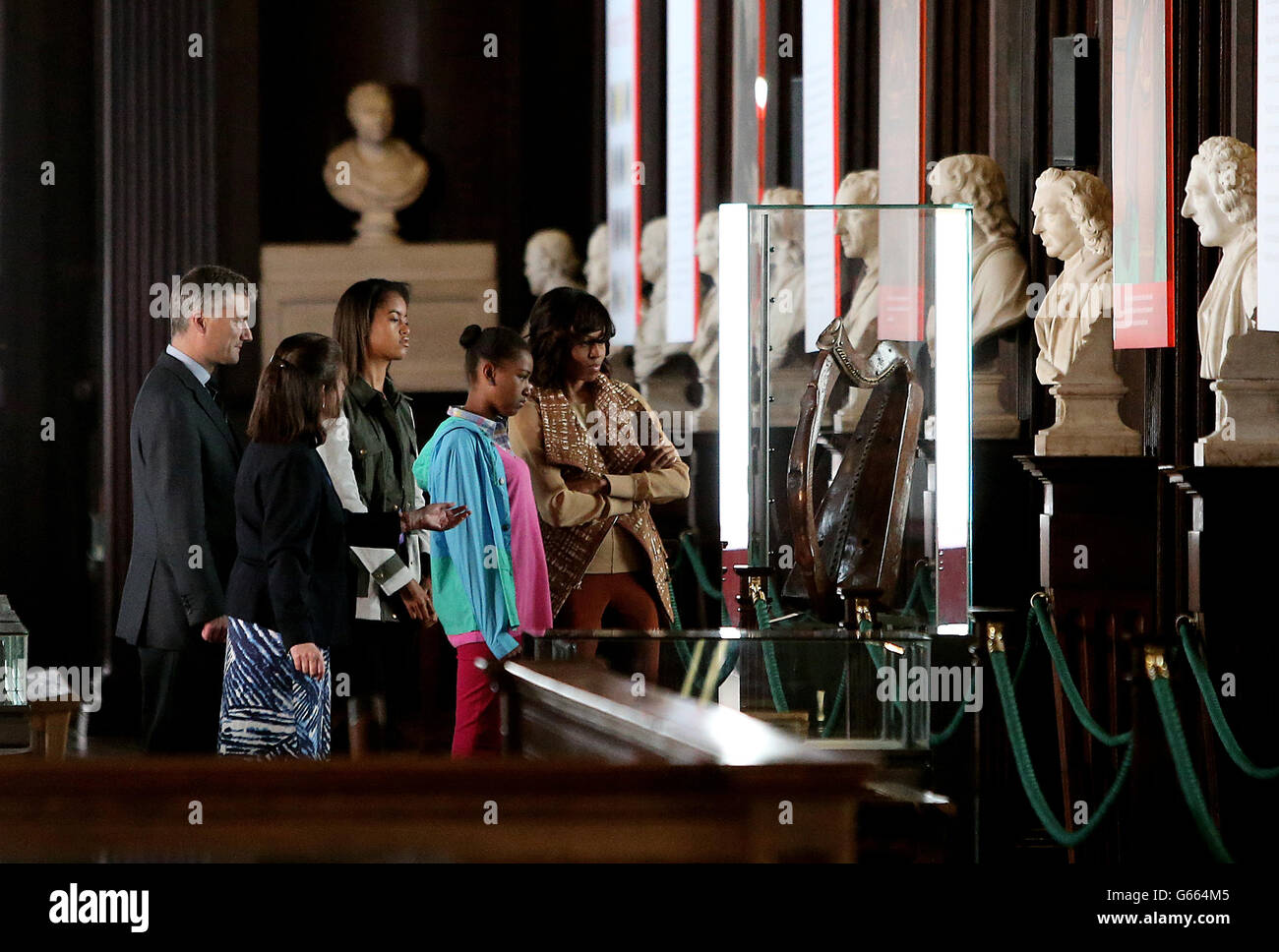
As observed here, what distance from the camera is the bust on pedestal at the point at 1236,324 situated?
4.43 meters

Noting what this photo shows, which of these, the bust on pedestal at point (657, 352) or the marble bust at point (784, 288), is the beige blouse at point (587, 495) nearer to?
the marble bust at point (784, 288)

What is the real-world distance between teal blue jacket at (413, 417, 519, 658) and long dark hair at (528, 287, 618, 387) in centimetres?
65

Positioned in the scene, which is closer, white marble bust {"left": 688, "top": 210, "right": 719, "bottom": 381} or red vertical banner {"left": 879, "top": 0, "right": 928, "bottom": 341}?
red vertical banner {"left": 879, "top": 0, "right": 928, "bottom": 341}

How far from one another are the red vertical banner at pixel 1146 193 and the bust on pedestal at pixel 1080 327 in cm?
9

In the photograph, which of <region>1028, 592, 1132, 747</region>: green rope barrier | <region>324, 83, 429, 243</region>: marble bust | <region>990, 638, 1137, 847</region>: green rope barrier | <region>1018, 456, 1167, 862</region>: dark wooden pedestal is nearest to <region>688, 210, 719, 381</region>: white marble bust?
<region>324, 83, 429, 243</region>: marble bust

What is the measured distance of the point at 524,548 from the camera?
4789 millimetres

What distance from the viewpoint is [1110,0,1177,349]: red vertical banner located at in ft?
16.6

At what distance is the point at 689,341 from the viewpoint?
7.50 metres

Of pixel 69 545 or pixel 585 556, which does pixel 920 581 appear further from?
pixel 69 545

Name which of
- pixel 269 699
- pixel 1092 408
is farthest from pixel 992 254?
pixel 269 699

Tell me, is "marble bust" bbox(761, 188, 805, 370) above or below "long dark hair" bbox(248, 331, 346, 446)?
above

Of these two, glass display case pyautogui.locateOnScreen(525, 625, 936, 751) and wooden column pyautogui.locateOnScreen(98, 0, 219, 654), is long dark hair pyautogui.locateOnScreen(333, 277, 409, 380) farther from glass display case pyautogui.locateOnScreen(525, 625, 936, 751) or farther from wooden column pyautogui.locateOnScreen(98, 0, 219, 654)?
glass display case pyautogui.locateOnScreen(525, 625, 936, 751)

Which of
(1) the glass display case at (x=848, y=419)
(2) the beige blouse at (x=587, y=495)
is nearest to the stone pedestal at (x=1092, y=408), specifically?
(2) the beige blouse at (x=587, y=495)

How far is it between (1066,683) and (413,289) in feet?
13.4
